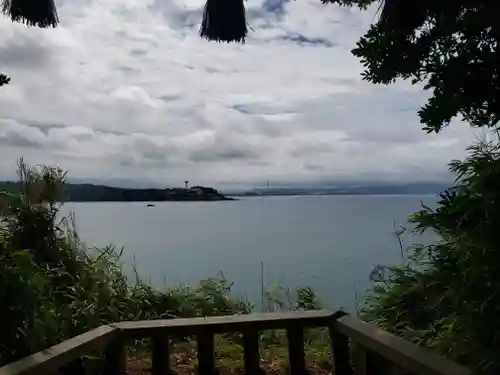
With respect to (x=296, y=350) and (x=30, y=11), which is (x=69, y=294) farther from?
(x=30, y=11)

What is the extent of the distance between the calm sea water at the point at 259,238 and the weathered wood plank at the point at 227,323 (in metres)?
1.24

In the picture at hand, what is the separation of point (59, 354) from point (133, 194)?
108 inches

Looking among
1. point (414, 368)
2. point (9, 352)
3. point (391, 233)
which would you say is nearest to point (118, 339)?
point (9, 352)

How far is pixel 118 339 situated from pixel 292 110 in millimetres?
4391

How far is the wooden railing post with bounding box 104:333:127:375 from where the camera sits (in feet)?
8.56

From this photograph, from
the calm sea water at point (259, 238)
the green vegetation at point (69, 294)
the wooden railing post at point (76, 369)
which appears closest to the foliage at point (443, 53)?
the green vegetation at point (69, 294)

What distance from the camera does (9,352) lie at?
2.23 meters

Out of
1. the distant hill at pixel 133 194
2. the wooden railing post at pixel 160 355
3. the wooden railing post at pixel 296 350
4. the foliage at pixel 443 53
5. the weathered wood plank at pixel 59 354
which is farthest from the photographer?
the distant hill at pixel 133 194

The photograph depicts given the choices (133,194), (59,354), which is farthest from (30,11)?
(133,194)

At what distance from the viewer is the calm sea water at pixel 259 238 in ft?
15.3

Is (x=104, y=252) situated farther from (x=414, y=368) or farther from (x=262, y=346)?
(x=414, y=368)

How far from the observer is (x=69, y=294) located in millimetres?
3475

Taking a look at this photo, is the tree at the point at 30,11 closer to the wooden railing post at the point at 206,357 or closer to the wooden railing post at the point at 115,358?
the wooden railing post at the point at 115,358

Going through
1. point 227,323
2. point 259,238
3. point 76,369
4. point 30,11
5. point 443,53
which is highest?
point 30,11
